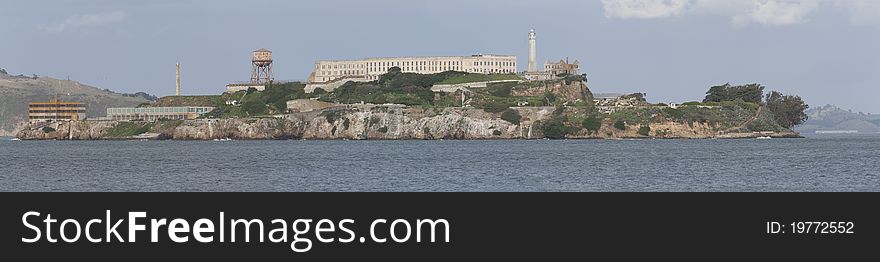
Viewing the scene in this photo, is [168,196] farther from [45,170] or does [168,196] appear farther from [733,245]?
[45,170]

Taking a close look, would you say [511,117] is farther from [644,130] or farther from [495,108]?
[644,130]

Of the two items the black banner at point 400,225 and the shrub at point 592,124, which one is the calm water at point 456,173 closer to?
the black banner at point 400,225

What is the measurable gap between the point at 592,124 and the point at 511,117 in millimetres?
11678

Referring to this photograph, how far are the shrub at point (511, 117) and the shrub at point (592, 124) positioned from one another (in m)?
9.38

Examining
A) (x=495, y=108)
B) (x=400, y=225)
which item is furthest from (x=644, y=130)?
(x=400, y=225)

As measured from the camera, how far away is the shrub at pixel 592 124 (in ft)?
623

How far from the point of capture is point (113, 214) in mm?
15969

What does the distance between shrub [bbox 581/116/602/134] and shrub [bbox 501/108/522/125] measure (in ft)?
30.8

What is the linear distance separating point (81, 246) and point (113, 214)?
20.8 inches

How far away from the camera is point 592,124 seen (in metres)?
190

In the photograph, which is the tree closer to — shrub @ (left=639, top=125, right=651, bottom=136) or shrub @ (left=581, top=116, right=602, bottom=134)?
shrub @ (left=581, top=116, right=602, bottom=134)

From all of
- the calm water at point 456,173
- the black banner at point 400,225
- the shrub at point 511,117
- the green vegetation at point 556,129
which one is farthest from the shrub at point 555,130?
the black banner at point 400,225

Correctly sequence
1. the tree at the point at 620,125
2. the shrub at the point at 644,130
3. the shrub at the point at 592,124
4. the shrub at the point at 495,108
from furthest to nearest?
the shrub at the point at 495,108
the shrub at the point at 592,124
the tree at the point at 620,125
the shrub at the point at 644,130

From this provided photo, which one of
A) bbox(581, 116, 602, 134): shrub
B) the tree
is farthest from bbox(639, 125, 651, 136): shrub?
bbox(581, 116, 602, 134): shrub
